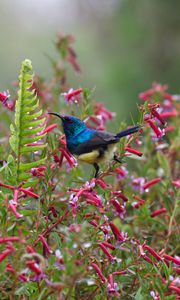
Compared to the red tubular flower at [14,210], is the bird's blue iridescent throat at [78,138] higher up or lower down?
higher up

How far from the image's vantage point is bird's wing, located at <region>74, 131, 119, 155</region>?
8.32ft

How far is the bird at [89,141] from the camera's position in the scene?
2.52m

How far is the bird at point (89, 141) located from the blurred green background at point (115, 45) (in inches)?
165

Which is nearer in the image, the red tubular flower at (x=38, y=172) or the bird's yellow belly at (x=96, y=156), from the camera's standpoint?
the red tubular flower at (x=38, y=172)

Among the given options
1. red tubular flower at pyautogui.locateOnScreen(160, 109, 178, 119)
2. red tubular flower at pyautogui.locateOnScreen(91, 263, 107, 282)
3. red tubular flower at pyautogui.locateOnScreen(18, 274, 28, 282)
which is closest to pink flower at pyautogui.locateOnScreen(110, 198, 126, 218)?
red tubular flower at pyautogui.locateOnScreen(91, 263, 107, 282)

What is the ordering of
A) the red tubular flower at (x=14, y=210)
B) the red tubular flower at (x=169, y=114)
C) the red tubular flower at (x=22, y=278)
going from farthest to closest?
the red tubular flower at (x=169, y=114)
the red tubular flower at (x=14, y=210)
the red tubular flower at (x=22, y=278)

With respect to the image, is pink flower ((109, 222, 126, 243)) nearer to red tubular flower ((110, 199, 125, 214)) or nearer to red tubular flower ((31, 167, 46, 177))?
red tubular flower ((110, 199, 125, 214))

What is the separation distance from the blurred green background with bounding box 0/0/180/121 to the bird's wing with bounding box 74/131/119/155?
4.20 m

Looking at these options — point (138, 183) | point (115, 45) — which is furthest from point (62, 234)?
point (115, 45)

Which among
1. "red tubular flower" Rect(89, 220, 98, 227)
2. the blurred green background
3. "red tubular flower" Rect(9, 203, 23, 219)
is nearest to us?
"red tubular flower" Rect(9, 203, 23, 219)

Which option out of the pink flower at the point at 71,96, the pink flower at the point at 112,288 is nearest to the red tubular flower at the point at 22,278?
the pink flower at the point at 112,288

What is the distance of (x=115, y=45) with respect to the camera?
12.1 metres

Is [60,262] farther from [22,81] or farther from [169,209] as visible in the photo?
[169,209]

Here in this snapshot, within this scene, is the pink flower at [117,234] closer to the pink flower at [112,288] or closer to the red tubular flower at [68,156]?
the pink flower at [112,288]
